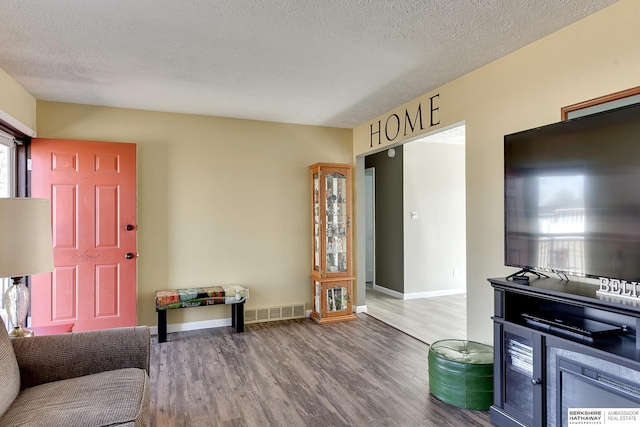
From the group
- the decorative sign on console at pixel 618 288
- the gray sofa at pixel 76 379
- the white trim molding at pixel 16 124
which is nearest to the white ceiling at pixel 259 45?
the white trim molding at pixel 16 124

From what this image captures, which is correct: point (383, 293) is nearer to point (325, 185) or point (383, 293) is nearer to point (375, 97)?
point (325, 185)

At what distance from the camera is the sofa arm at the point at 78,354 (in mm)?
1927

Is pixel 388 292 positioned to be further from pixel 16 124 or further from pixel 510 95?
pixel 16 124

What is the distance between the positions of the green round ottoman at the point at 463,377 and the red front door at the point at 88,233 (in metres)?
3.11

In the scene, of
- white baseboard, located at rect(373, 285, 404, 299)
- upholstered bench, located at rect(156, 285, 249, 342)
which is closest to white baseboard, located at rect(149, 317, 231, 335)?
upholstered bench, located at rect(156, 285, 249, 342)

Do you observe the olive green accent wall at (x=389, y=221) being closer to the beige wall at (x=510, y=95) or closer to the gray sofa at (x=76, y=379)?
the beige wall at (x=510, y=95)

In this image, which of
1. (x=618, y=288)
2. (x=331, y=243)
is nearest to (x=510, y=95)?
(x=618, y=288)

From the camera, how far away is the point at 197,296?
395 centimetres

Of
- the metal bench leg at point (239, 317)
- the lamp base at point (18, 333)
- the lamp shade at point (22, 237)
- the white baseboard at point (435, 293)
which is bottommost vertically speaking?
the white baseboard at point (435, 293)

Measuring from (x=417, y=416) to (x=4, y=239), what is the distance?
105 inches

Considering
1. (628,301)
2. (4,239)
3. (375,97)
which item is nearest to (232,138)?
(375,97)

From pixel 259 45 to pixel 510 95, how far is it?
187 centimetres

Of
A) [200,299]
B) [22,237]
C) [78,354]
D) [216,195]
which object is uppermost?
[216,195]

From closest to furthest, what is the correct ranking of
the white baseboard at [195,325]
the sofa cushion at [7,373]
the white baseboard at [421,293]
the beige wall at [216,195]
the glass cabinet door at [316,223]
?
the sofa cushion at [7,373]
the beige wall at [216,195]
the white baseboard at [195,325]
the glass cabinet door at [316,223]
the white baseboard at [421,293]
